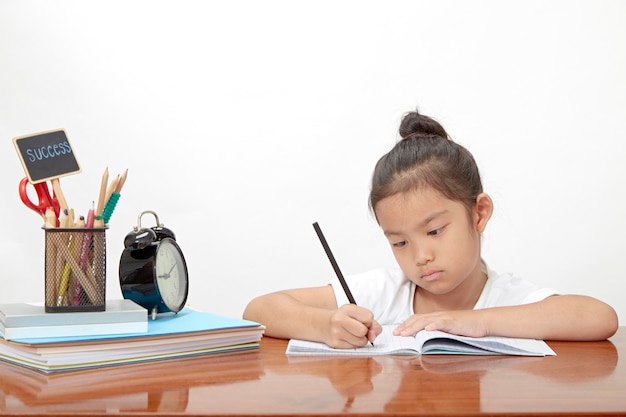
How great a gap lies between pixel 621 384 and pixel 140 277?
704 mm

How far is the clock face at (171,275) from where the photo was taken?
4.23ft

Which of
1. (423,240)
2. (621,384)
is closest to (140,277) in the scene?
(423,240)

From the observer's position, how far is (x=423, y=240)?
155cm

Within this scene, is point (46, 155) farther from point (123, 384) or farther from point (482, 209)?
point (482, 209)

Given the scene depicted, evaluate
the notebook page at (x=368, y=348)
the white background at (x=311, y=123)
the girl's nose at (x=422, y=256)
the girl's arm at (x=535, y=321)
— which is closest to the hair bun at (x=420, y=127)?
the girl's nose at (x=422, y=256)

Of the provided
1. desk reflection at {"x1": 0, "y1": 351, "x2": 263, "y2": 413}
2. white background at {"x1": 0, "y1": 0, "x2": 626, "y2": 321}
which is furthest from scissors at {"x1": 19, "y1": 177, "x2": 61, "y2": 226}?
white background at {"x1": 0, "y1": 0, "x2": 626, "y2": 321}

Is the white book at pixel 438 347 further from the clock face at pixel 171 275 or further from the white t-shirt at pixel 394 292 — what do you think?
the white t-shirt at pixel 394 292

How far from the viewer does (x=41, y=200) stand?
3.96 ft

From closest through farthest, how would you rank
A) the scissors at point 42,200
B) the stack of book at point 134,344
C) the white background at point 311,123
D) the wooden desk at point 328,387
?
the wooden desk at point 328,387 < the stack of book at point 134,344 < the scissors at point 42,200 < the white background at point 311,123

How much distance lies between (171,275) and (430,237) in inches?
19.9

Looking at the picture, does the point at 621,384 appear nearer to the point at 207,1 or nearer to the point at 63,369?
the point at 63,369

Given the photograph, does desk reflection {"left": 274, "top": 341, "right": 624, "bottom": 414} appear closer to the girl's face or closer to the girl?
the girl

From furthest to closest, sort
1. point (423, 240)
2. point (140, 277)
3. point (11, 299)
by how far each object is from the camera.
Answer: point (11, 299), point (423, 240), point (140, 277)

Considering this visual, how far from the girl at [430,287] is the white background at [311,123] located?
107cm
